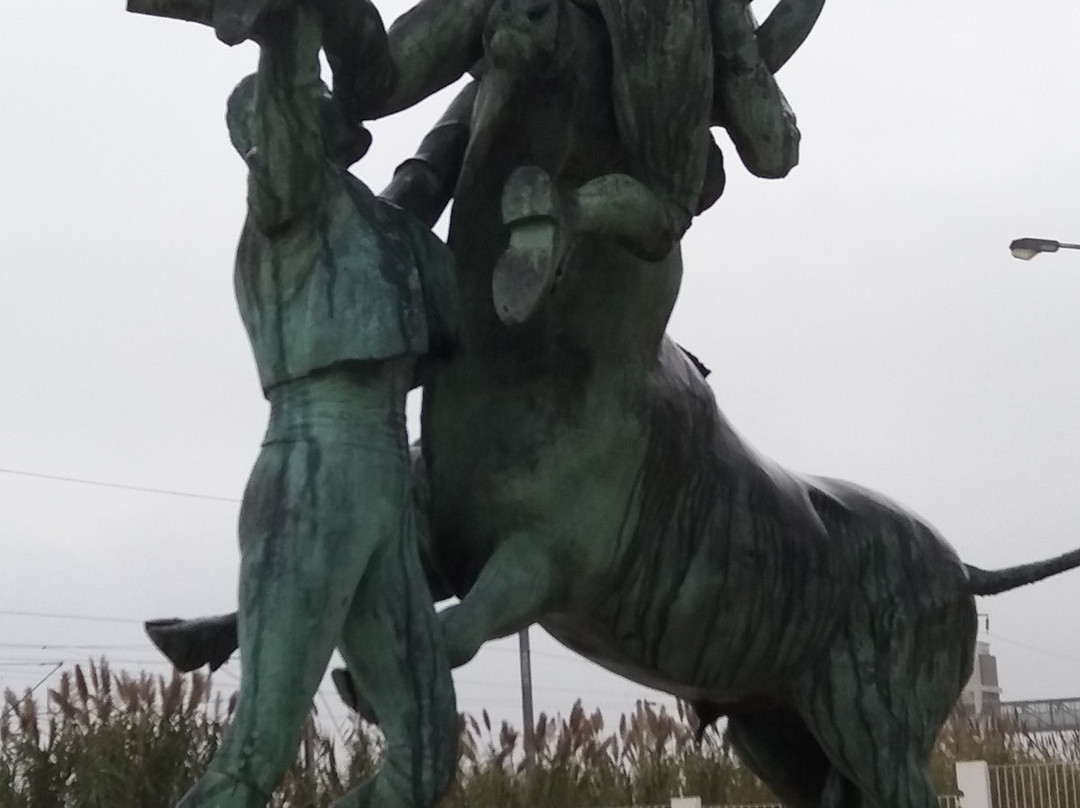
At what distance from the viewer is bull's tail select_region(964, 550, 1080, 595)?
3.26m

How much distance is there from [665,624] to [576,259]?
0.62 m

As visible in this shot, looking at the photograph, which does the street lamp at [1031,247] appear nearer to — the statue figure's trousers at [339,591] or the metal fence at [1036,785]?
the metal fence at [1036,785]

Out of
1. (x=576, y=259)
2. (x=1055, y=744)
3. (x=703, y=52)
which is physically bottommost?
(x=1055, y=744)

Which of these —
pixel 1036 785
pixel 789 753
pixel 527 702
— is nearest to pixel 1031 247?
pixel 1036 785

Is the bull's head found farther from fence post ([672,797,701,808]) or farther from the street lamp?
the street lamp

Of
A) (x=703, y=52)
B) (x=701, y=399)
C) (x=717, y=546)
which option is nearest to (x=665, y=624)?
(x=717, y=546)

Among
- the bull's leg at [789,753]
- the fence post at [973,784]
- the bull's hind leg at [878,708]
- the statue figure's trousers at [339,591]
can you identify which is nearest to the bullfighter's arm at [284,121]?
the statue figure's trousers at [339,591]

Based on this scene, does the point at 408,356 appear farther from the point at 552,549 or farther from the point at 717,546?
the point at 717,546

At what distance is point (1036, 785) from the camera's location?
8891 mm

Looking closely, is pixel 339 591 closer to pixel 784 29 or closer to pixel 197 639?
pixel 197 639

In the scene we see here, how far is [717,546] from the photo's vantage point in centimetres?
→ 273

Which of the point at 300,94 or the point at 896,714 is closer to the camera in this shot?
the point at 300,94

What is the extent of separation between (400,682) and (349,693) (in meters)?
0.24

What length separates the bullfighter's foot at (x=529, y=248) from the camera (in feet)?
7.23
